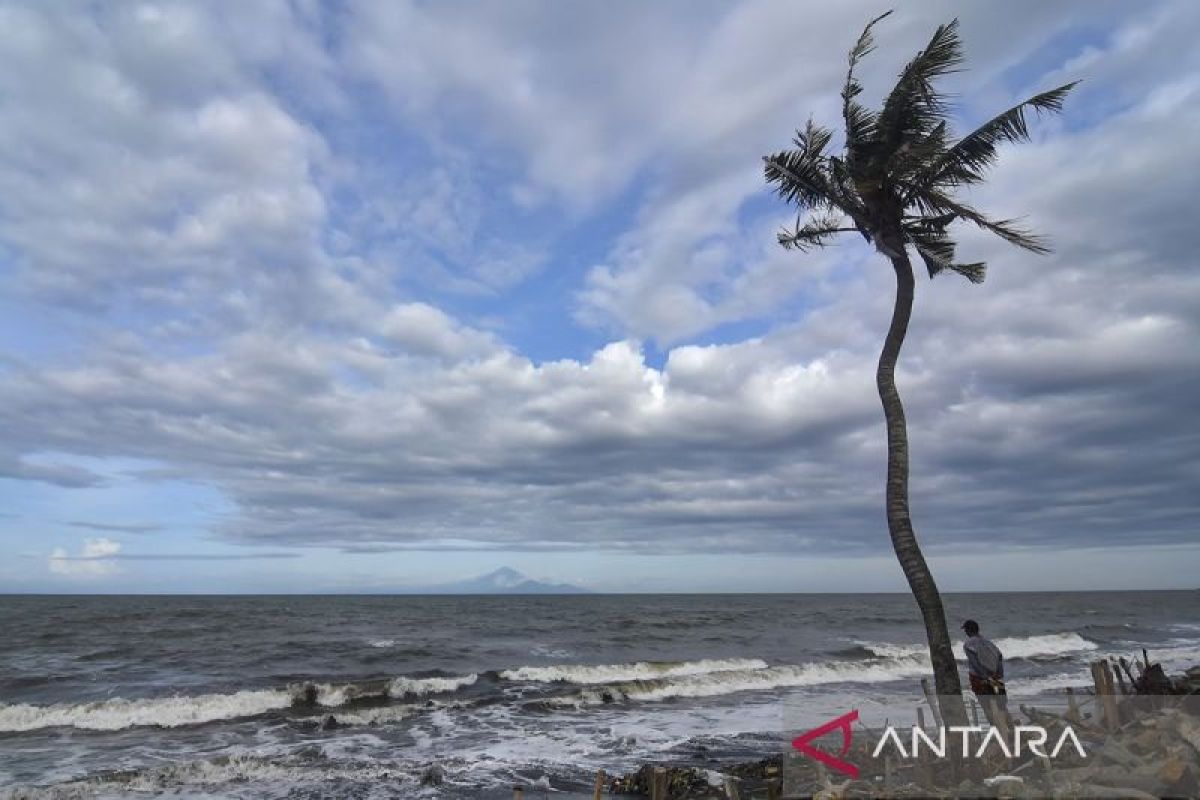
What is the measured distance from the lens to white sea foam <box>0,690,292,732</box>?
21547 millimetres

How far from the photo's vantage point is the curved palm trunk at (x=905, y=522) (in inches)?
397

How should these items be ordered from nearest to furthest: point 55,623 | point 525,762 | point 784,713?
point 525,762
point 784,713
point 55,623

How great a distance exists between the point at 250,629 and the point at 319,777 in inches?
1604

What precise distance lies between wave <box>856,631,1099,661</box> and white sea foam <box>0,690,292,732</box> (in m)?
30.3


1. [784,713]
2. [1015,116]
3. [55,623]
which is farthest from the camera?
[55,623]

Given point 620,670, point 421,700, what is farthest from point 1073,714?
point 620,670

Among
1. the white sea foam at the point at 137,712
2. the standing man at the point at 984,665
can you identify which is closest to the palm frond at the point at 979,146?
the standing man at the point at 984,665

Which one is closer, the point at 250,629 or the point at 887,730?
the point at 887,730

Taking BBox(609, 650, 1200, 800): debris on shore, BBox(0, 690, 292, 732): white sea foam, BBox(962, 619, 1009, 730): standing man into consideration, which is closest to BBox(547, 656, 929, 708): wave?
BBox(0, 690, 292, 732): white sea foam

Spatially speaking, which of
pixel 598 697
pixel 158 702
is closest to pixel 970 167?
pixel 598 697

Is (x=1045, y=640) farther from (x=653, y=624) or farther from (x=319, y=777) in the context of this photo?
(x=319, y=777)

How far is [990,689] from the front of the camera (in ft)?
38.3

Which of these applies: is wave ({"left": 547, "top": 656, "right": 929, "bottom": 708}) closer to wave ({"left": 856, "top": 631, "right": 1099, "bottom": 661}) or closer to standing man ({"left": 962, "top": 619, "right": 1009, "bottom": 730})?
wave ({"left": 856, "top": 631, "right": 1099, "bottom": 661})

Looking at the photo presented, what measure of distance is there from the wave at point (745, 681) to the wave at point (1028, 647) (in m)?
5.28
